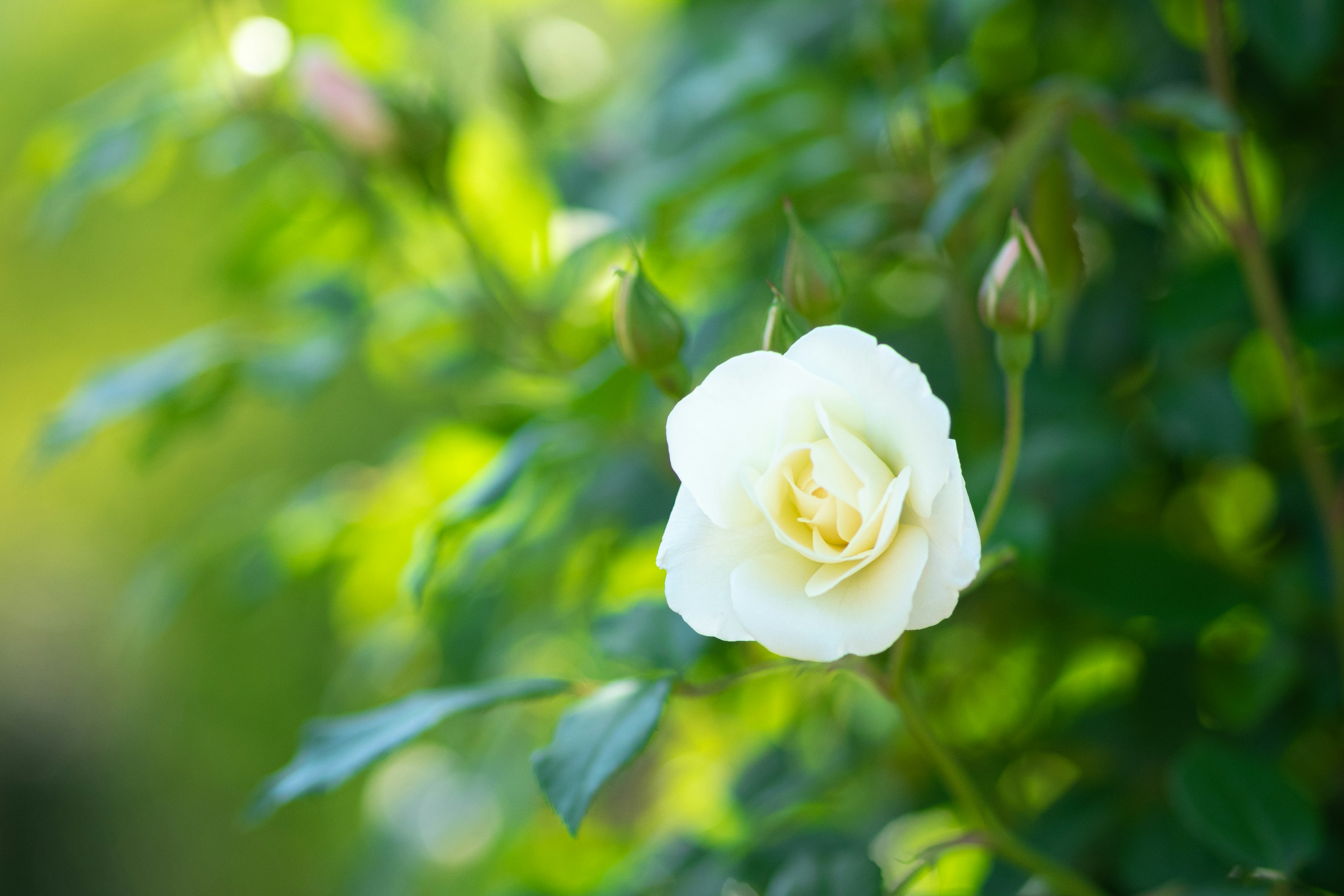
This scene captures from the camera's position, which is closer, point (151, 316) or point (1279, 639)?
point (1279, 639)

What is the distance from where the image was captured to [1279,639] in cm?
54

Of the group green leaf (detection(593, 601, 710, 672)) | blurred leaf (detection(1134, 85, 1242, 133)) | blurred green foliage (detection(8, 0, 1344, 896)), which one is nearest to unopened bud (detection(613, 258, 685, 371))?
blurred green foliage (detection(8, 0, 1344, 896))

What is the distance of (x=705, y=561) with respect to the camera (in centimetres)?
31

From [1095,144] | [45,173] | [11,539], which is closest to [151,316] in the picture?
[11,539]

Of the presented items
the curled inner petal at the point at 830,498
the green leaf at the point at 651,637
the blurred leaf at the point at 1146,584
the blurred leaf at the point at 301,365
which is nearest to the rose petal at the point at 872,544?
the curled inner petal at the point at 830,498

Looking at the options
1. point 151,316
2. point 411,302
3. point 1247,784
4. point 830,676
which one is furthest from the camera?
point 151,316

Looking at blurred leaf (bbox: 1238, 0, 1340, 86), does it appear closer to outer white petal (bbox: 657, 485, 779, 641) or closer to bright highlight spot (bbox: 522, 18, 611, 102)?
outer white petal (bbox: 657, 485, 779, 641)

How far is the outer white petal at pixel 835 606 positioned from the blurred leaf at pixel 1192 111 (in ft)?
0.80

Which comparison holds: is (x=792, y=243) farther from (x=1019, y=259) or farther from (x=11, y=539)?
(x=11, y=539)

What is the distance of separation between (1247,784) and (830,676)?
0.70 ft

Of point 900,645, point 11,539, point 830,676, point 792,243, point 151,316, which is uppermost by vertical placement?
point 792,243

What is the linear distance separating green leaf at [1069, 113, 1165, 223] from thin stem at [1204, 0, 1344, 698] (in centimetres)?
5

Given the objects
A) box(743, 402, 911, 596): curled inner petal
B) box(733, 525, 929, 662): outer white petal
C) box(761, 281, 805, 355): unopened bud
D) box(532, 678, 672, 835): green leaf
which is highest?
box(761, 281, 805, 355): unopened bud

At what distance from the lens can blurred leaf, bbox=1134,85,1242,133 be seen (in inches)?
16.9
